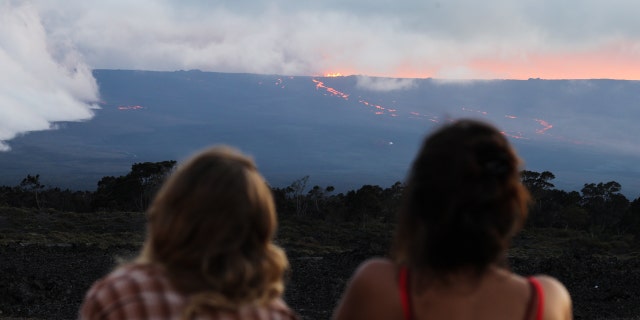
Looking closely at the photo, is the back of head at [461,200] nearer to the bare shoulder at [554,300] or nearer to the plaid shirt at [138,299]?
the bare shoulder at [554,300]

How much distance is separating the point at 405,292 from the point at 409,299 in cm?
2

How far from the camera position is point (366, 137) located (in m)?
164

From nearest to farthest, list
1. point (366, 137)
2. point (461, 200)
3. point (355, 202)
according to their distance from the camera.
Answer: point (461, 200) < point (355, 202) < point (366, 137)

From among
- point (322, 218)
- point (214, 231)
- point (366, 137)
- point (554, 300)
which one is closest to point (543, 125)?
point (366, 137)

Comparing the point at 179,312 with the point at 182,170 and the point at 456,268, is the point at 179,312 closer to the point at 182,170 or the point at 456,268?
the point at 182,170

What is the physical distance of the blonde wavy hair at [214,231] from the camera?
4.99 ft

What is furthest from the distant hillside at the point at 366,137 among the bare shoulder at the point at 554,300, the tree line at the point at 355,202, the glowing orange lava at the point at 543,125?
the bare shoulder at the point at 554,300

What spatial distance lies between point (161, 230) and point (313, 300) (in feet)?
27.7

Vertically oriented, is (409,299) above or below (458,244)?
below

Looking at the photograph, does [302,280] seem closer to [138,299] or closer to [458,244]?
[138,299]

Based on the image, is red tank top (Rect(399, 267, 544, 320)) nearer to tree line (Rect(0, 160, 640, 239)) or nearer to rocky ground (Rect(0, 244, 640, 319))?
rocky ground (Rect(0, 244, 640, 319))

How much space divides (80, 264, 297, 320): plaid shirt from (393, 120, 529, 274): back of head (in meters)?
0.49

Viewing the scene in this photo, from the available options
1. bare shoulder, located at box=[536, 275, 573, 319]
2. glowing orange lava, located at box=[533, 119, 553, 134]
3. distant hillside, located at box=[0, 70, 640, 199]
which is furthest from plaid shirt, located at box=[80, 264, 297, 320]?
glowing orange lava, located at box=[533, 119, 553, 134]

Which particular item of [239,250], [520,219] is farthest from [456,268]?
[239,250]
